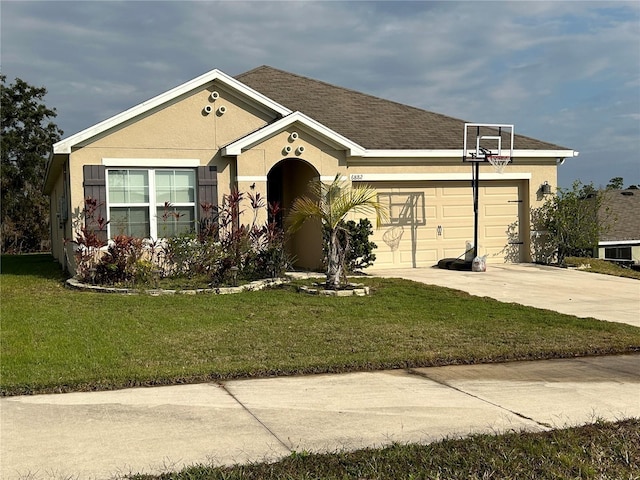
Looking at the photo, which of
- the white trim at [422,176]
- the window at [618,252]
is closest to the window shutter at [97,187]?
the white trim at [422,176]

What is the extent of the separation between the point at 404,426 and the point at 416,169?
12.0 metres

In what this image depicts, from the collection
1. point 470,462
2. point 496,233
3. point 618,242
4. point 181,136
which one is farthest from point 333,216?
point 618,242

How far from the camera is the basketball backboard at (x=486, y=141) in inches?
Answer: 632

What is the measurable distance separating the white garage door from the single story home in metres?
10.3

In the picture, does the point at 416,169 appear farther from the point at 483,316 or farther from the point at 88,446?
the point at 88,446

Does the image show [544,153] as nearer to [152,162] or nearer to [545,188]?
[545,188]

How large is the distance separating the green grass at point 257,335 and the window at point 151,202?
242 centimetres

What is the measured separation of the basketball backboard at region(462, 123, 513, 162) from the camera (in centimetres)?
1605

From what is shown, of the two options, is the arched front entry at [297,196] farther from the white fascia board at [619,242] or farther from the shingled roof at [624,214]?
the white fascia board at [619,242]

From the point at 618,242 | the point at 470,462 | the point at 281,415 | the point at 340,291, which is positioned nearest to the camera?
the point at 470,462

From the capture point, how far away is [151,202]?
13.9 meters

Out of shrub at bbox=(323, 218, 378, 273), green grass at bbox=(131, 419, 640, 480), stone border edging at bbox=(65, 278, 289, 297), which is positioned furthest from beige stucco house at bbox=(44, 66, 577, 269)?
green grass at bbox=(131, 419, 640, 480)

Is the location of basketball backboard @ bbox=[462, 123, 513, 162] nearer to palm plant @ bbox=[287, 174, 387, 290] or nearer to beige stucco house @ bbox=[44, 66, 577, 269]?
beige stucco house @ bbox=[44, 66, 577, 269]

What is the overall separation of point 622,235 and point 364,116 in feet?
50.2
